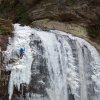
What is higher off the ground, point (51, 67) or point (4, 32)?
point (4, 32)

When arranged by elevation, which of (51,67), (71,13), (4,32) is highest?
(71,13)

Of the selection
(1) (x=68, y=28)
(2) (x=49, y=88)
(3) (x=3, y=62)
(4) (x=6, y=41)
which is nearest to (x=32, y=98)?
(2) (x=49, y=88)

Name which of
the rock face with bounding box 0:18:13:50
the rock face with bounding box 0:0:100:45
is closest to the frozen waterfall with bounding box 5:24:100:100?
the rock face with bounding box 0:18:13:50

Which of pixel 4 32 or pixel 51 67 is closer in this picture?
pixel 51 67

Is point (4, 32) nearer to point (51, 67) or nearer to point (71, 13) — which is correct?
point (51, 67)

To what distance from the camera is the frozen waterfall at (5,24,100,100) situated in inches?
431

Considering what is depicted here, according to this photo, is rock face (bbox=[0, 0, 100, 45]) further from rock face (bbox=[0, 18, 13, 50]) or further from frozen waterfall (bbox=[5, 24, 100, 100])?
rock face (bbox=[0, 18, 13, 50])

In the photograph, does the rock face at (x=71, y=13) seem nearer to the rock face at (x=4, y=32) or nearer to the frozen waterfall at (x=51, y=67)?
the frozen waterfall at (x=51, y=67)

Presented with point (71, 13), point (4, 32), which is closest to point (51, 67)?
point (4, 32)

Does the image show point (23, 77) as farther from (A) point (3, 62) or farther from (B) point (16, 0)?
(B) point (16, 0)

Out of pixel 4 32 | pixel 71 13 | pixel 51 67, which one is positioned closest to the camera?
pixel 51 67

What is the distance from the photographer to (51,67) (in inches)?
458

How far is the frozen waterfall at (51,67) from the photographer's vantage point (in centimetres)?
1095

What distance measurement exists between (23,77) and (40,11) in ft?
20.6
